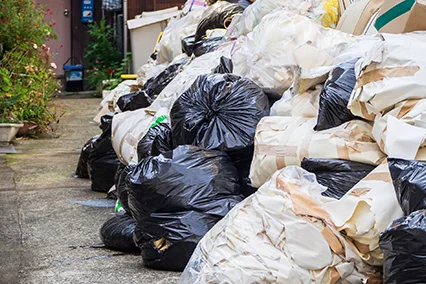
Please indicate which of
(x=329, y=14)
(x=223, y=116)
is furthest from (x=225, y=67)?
(x=329, y=14)

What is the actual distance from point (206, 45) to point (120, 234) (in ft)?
7.52

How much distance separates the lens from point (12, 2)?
8.73 metres

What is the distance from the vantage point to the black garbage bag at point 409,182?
2697 mm

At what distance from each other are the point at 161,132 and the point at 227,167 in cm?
77

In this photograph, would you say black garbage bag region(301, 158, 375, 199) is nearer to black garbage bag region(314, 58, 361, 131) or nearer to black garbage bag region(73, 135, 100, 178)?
black garbage bag region(314, 58, 361, 131)

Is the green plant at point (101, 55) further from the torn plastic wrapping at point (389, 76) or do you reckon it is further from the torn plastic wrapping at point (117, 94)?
the torn plastic wrapping at point (389, 76)

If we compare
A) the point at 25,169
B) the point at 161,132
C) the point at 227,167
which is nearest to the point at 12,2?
the point at 25,169

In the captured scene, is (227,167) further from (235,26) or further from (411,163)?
(235,26)

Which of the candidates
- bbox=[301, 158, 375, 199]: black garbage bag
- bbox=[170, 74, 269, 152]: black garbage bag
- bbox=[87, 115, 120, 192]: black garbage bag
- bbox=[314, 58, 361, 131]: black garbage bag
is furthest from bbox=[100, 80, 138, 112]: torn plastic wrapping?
bbox=[301, 158, 375, 199]: black garbage bag

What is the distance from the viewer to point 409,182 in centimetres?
274

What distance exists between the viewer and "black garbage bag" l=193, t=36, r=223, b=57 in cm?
607

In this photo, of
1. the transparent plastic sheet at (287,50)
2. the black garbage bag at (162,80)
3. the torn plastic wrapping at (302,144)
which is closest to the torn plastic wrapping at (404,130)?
the torn plastic wrapping at (302,144)

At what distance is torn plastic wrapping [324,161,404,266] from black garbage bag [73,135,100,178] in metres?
3.58

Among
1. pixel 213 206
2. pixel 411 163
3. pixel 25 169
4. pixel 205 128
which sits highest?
pixel 411 163
